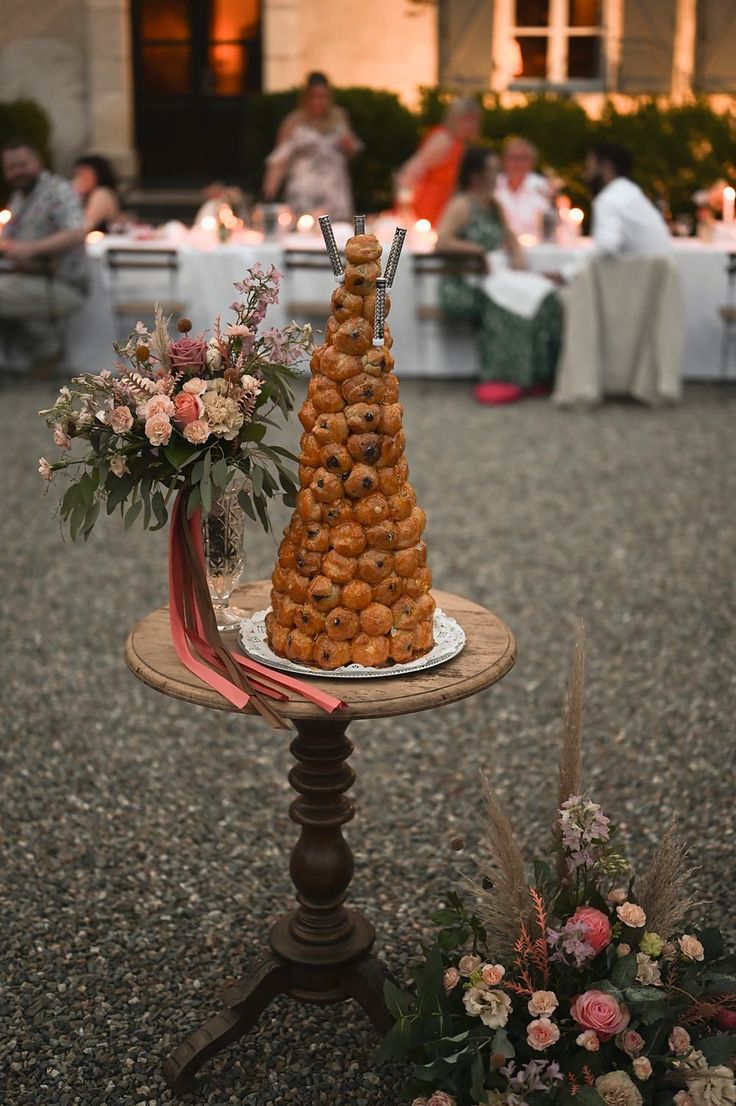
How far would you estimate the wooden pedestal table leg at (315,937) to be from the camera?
2381mm

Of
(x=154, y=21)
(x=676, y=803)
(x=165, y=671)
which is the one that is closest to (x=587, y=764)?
(x=676, y=803)

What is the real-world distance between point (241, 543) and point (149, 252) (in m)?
5.87

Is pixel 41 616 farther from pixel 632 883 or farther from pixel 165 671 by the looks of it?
pixel 632 883

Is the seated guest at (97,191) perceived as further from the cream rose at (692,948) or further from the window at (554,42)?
the cream rose at (692,948)

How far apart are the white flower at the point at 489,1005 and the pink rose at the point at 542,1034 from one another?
46 mm

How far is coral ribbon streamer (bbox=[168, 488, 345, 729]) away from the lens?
2129mm

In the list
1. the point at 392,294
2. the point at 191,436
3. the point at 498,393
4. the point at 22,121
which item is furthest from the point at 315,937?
the point at 22,121

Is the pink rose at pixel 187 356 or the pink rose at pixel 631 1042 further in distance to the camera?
the pink rose at pixel 187 356

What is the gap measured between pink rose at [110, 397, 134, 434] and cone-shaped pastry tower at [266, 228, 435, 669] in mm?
283

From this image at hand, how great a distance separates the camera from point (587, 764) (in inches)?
144

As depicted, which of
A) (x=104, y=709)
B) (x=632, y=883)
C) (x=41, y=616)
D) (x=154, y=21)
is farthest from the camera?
(x=154, y=21)

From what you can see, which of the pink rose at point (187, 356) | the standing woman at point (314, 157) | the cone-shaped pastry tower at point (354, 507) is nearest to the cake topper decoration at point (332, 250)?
the cone-shaped pastry tower at point (354, 507)

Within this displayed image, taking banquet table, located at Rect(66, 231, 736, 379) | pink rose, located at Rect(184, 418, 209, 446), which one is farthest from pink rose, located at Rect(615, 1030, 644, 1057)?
banquet table, located at Rect(66, 231, 736, 379)

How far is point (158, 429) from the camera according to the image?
81.9 inches
